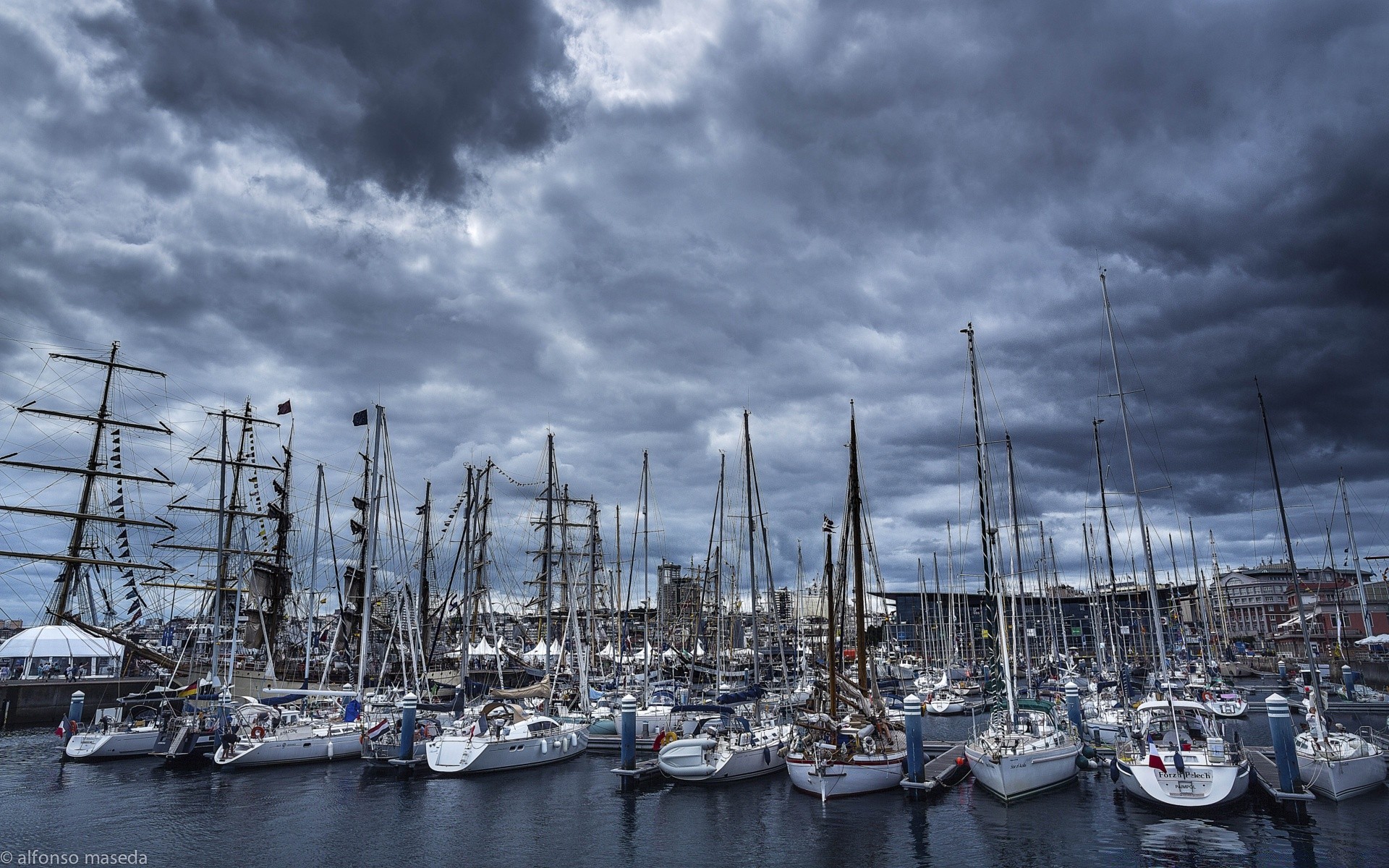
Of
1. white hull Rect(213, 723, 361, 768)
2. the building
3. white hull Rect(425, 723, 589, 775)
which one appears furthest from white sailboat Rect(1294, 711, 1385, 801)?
the building

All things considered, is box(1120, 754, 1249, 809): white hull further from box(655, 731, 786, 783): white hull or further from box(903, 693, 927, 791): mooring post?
box(655, 731, 786, 783): white hull

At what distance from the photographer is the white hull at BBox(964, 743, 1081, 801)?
30.9 metres

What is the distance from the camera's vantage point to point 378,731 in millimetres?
43594

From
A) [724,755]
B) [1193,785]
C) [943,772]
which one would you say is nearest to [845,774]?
[943,772]

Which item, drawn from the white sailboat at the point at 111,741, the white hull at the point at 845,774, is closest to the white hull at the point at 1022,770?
the white hull at the point at 845,774

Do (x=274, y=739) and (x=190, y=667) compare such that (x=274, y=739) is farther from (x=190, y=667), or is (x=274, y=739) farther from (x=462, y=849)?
(x=190, y=667)

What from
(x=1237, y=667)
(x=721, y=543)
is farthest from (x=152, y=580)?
(x=1237, y=667)

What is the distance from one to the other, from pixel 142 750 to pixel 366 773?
56.6ft

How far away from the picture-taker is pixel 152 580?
73.9 metres

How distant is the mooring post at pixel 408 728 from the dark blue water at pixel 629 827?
95.0 inches

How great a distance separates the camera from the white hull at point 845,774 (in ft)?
105

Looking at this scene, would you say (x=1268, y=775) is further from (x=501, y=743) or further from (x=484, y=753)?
(x=484, y=753)

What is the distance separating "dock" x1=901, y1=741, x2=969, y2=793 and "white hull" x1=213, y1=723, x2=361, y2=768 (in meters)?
32.8

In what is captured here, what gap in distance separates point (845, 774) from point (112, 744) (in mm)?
43380
